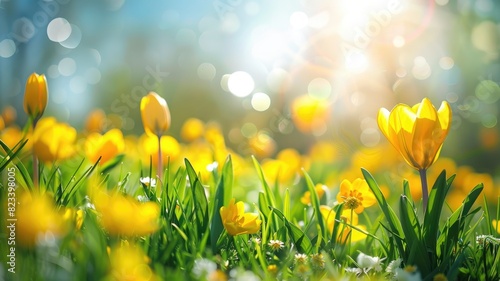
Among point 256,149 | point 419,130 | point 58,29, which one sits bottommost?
point 256,149

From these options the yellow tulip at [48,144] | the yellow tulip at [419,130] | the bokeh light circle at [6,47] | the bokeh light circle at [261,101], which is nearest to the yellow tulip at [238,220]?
the yellow tulip at [419,130]

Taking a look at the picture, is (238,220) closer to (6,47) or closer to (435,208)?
(435,208)

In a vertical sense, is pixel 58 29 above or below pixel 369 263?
above

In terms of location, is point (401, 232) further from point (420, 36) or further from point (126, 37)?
point (126, 37)

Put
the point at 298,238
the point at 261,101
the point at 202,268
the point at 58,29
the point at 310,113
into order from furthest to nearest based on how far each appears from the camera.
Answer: the point at 261,101
the point at 58,29
the point at 310,113
the point at 298,238
the point at 202,268

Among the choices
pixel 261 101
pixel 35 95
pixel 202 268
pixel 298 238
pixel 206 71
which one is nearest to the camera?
pixel 202 268

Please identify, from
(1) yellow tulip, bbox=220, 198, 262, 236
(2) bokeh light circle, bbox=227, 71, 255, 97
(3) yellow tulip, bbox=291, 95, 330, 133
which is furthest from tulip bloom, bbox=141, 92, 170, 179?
(2) bokeh light circle, bbox=227, 71, 255, 97

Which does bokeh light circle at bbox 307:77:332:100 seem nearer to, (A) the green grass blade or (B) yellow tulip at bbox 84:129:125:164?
(B) yellow tulip at bbox 84:129:125:164

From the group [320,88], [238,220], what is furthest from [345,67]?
[238,220]
